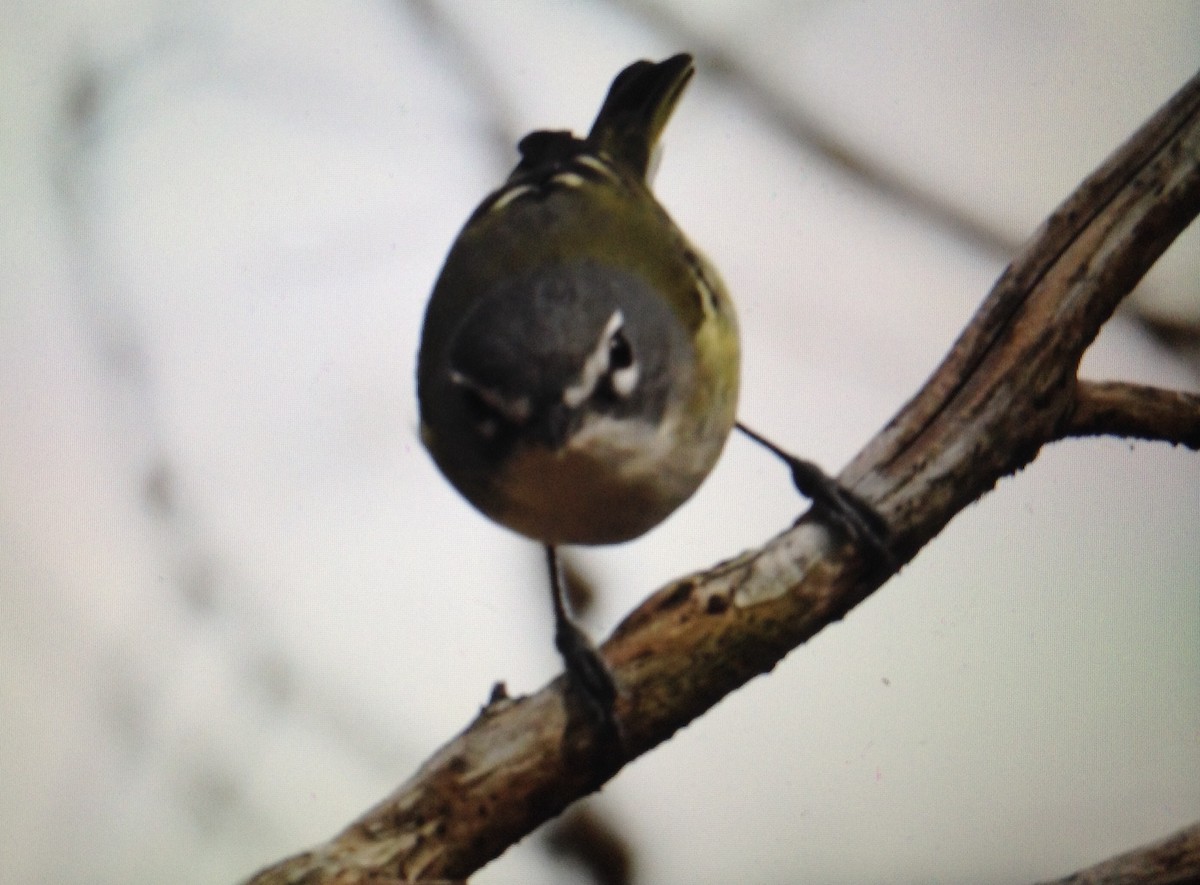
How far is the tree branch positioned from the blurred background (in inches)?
11.0

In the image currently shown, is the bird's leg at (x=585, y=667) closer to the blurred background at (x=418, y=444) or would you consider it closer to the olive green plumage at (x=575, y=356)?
the olive green plumage at (x=575, y=356)

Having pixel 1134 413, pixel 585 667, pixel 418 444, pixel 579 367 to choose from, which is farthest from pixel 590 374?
pixel 1134 413

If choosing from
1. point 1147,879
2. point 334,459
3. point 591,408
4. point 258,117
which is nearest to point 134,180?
point 258,117

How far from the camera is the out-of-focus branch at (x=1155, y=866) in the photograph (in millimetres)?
1008

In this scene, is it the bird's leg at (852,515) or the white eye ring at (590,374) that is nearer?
the white eye ring at (590,374)

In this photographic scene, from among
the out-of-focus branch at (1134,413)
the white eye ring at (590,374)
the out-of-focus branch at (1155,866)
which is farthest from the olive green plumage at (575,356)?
the out-of-focus branch at (1155,866)

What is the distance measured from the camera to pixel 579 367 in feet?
3.11

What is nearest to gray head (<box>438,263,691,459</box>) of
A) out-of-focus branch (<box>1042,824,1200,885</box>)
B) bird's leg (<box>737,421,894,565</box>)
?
bird's leg (<box>737,421,894,565</box>)

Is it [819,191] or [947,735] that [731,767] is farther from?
[819,191]

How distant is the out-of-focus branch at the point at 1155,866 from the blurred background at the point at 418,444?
334mm

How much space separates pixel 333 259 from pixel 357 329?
0.11 metres

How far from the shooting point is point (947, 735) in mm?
1389

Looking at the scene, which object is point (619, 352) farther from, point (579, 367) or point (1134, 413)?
point (1134, 413)

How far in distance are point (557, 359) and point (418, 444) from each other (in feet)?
1.89
